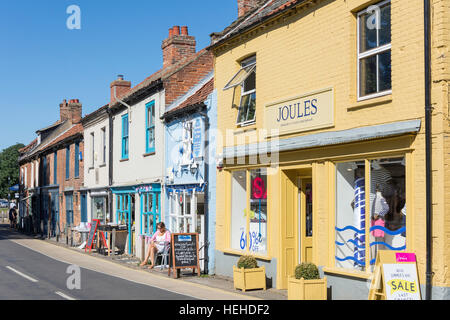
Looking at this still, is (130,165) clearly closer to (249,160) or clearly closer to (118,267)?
(118,267)

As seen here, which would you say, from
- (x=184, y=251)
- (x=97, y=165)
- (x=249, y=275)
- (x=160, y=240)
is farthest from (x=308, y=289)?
(x=97, y=165)

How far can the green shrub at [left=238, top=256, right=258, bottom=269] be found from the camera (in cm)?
1328

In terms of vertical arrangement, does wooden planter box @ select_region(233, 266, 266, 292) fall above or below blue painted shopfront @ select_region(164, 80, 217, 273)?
below

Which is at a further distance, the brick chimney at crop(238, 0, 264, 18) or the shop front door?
the brick chimney at crop(238, 0, 264, 18)

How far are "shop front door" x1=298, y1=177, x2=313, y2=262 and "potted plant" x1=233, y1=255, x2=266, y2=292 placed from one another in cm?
113

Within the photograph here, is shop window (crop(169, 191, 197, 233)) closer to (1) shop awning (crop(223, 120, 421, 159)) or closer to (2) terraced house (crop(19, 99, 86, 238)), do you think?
(1) shop awning (crop(223, 120, 421, 159))

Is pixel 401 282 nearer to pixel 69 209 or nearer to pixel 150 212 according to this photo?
pixel 150 212

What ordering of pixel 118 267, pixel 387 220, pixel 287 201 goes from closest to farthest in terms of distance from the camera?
pixel 387 220, pixel 287 201, pixel 118 267

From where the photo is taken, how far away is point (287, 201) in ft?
44.2

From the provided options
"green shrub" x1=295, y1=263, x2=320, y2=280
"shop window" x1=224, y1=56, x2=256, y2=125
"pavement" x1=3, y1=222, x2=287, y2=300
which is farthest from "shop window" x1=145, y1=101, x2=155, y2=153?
"green shrub" x1=295, y1=263, x2=320, y2=280

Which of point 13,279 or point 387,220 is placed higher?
point 387,220

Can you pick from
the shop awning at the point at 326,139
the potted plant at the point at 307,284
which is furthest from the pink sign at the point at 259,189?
the potted plant at the point at 307,284
